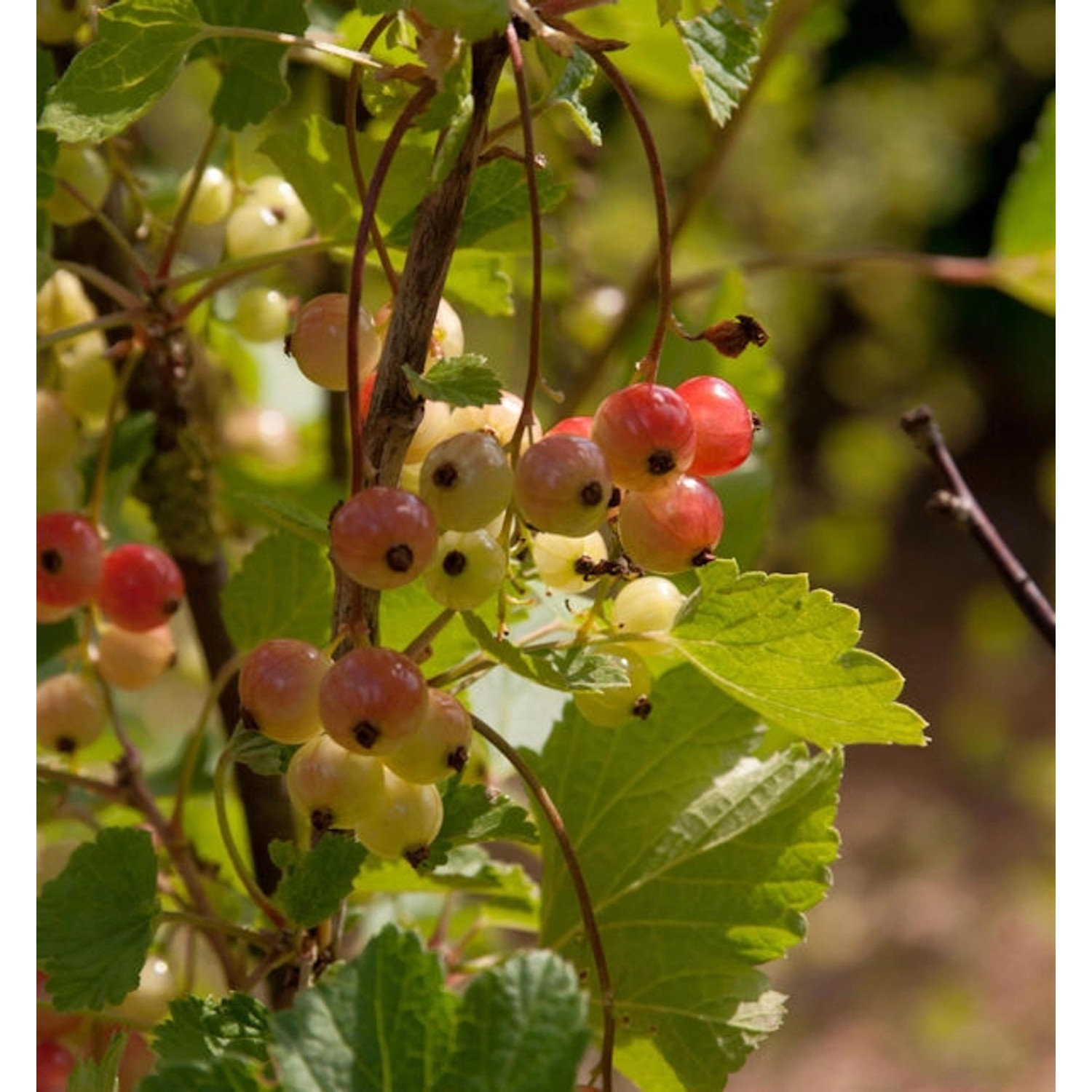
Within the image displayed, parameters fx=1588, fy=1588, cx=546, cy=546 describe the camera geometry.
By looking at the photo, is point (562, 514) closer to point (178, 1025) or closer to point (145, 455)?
point (178, 1025)

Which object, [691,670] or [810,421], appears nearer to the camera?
[691,670]

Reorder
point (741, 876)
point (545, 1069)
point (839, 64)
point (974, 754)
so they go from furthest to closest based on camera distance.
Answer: point (839, 64) < point (974, 754) < point (741, 876) < point (545, 1069)

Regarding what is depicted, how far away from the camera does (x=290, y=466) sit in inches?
39.1

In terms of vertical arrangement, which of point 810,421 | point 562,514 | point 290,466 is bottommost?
point 810,421

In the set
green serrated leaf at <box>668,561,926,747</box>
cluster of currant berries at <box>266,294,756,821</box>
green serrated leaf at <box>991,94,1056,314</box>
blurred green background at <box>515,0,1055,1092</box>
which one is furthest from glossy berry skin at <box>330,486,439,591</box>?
blurred green background at <box>515,0,1055,1092</box>

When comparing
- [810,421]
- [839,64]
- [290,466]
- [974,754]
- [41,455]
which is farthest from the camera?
[810,421]

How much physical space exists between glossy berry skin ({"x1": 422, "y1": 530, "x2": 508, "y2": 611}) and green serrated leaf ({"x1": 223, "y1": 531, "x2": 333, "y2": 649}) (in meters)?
0.17

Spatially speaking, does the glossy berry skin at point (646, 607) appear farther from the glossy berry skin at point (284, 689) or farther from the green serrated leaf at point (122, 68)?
the green serrated leaf at point (122, 68)

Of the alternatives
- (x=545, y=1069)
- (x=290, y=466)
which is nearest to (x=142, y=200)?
(x=290, y=466)

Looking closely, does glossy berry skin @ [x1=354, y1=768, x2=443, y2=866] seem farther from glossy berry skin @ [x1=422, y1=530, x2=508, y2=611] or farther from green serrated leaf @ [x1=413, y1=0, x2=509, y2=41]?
green serrated leaf @ [x1=413, y1=0, x2=509, y2=41]

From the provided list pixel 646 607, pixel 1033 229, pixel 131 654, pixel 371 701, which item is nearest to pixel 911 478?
pixel 1033 229

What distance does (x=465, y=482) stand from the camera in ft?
1.39

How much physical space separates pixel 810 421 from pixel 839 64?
103cm

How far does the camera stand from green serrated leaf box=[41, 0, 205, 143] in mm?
460
